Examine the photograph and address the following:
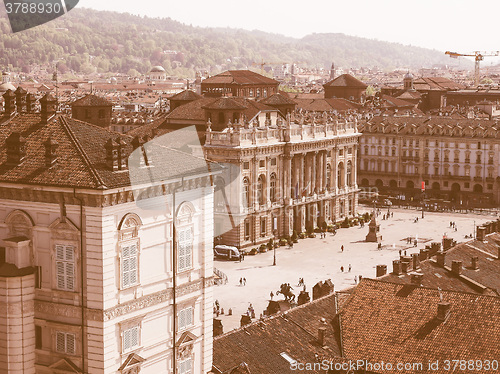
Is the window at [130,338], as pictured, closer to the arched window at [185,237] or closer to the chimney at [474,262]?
the arched window at [185,237]

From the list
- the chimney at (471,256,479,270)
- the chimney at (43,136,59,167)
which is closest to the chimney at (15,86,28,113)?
the chimney at (43,136,59,167)

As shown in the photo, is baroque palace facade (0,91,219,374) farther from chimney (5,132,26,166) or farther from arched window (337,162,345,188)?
arched window (337,162,345,188)

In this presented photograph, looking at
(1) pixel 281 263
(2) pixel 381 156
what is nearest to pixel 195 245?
(1) pixel 281 263

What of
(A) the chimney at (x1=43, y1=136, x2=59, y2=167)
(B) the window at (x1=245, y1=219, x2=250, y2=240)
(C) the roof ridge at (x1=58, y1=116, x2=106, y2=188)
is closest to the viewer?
(C) the roof ridge at (x1=58, y1=116, x2=106, y2=188)

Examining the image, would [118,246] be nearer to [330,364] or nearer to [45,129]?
[45,129]

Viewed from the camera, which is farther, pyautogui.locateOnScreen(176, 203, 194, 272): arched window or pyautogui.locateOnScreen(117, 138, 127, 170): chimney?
pyautogui.locateOnScreen(176, 203, 194, 272): arched window

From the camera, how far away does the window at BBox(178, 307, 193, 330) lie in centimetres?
3750

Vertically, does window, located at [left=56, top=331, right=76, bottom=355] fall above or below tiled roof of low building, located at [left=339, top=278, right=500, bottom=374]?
above

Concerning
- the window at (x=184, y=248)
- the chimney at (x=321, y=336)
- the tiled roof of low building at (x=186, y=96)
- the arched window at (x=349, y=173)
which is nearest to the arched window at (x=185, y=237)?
the window at (x=184, y=248)

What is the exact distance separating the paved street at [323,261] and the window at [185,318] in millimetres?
35506

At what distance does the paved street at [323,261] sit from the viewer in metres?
86.2

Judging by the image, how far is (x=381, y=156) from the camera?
525ft

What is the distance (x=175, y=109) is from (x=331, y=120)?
20822 mm

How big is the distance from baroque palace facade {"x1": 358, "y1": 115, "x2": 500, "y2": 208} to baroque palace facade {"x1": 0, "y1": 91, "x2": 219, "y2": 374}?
116609mm
